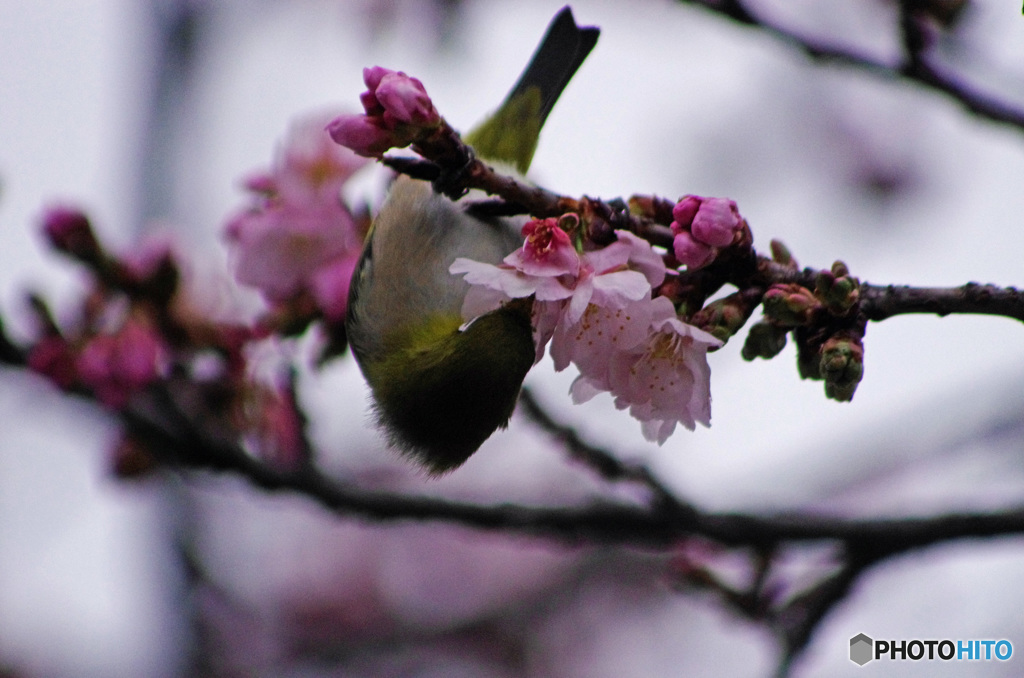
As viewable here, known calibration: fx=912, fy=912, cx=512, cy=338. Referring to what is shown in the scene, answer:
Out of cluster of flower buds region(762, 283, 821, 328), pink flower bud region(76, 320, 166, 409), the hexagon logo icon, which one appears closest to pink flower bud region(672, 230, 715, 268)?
cluster of flower buds region(762, 283, 821, 328)

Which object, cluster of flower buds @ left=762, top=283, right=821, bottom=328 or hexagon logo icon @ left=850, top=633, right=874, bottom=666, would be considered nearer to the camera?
cluster of flower buds @ left=762, top=283, right=821, bottom=328

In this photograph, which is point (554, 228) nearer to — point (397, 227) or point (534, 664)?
point (397, 227)

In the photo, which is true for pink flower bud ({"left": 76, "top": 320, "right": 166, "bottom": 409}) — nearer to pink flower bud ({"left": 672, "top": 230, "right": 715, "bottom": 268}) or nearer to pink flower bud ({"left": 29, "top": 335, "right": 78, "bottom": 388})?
pink flower bud ({"left": 29, "top": 335, "right": 78, "bottom": 388})

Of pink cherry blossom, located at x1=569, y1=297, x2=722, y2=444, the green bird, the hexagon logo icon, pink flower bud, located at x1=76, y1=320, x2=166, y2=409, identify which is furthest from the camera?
the hexagon logo icon

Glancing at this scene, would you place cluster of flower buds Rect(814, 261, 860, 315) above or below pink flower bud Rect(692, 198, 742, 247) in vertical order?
below

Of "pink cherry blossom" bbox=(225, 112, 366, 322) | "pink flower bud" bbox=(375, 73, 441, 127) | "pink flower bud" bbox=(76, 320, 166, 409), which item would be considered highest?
"pink cherry blossom" bbox=(225, 112, 366, 322)

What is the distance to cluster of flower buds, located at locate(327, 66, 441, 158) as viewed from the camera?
52.2 inches

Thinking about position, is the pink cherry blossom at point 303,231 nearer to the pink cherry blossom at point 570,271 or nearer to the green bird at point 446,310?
the green bird at point 446,310

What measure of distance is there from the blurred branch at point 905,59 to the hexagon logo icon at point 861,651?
4.97ft

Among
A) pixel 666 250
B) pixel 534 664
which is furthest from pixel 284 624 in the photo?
pixel 666 250

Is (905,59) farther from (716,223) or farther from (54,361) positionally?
(54,361)

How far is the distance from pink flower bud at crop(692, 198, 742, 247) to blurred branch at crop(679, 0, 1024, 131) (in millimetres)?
1100

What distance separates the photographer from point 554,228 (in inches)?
57.2

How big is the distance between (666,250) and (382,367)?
91 centimetres
